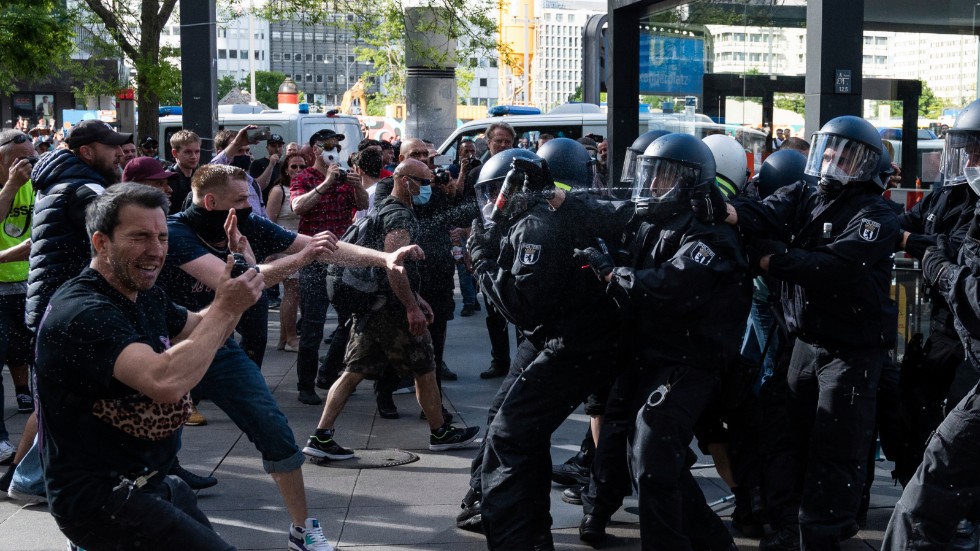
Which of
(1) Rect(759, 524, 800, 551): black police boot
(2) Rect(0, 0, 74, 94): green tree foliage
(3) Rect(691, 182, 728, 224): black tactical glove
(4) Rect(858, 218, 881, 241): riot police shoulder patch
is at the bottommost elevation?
(1) Rect(759, 524, 800, 551): black police boot

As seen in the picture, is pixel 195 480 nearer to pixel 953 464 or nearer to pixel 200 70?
pixel 953 464

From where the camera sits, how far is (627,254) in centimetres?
477

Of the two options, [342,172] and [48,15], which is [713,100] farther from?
[48,15]

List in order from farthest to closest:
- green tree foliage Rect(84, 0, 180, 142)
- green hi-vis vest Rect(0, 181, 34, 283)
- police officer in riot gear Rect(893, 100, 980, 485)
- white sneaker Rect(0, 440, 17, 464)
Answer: green tree foliage Rect(84, 0, 180, 142) < green hi-vis vest Rect(0, 181, 34, 283) < white sneaker Rect(0, 440, 17, 464) < police officer in riot gear Rect(893, 100, 980, 485)

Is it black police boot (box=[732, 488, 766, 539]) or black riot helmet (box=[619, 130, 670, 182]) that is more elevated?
black riot helmet (box=[619, 130, 670, 182])

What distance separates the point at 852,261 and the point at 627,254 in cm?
89

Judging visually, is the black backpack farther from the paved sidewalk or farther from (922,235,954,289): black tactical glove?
(922,235,954,289): black tactical glove

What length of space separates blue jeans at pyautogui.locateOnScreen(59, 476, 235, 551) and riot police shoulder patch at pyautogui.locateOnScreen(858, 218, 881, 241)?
274cm

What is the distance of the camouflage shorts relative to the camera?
673cm

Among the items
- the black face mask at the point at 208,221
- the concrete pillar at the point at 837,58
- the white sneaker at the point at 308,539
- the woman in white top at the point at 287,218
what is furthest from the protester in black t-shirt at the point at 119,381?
the woman in white top at the point at 287,218

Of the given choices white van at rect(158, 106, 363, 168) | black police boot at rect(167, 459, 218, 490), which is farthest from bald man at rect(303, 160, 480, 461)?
white van at rect(158, 106, 363, 168)

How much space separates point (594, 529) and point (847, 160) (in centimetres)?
190

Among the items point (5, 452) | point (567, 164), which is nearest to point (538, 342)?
point (567, 164)

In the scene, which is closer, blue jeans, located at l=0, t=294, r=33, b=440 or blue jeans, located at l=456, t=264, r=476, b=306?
blue jeans, located at l=0, t=294, r=33, b=440
